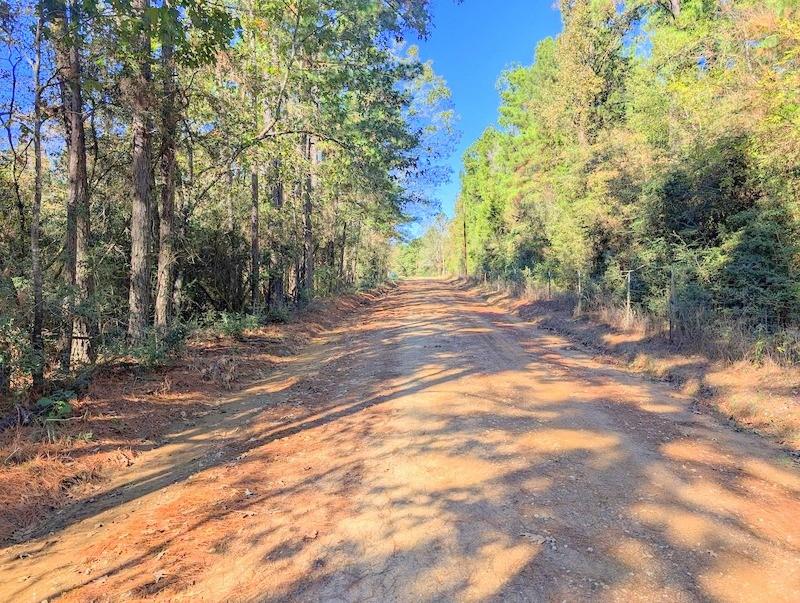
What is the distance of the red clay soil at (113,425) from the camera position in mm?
4613

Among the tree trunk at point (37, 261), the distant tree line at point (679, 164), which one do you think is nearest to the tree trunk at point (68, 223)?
the tree trunk at point (37, 261)

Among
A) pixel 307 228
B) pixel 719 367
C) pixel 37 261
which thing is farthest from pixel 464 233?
pixel 37 261

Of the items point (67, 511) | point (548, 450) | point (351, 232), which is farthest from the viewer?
point (351, 232)

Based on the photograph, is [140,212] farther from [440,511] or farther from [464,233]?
[464,233]

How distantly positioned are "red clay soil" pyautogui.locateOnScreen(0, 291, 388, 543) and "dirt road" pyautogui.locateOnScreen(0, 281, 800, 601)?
290 mm

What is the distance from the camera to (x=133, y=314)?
8.63 metres

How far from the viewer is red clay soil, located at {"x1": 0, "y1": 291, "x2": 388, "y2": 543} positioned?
461cm

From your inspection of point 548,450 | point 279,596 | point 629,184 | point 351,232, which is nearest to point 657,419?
point 548,450

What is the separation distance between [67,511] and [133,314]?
4.75 metres

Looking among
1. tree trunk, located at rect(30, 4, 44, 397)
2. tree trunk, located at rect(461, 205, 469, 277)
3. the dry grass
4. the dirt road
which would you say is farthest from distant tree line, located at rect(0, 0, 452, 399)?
tree trunk, located at rect(461, 205, 469, 277)

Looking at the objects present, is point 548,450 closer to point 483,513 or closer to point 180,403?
point 483,513

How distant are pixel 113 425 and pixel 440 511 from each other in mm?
4562

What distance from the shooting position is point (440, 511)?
4.02m

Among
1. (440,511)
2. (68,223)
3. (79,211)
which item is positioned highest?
(79,211)
